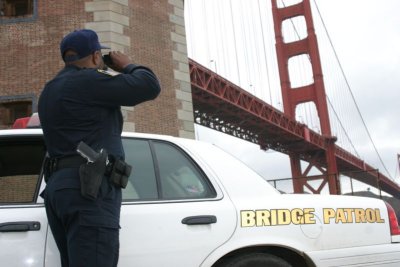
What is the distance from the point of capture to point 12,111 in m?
11.6

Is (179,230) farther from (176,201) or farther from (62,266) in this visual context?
(62,266)

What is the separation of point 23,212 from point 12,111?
9755 millimetres

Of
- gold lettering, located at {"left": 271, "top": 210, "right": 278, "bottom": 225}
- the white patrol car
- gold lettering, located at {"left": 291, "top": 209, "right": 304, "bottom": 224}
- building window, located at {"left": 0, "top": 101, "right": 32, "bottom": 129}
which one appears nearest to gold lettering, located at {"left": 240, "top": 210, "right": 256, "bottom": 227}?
the white patrol car

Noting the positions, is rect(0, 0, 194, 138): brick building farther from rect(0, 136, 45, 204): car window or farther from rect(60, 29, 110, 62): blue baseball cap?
rect(60, 29, 110, 62): blue baseball cap

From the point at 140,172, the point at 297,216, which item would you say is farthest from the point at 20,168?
the point at 297,216

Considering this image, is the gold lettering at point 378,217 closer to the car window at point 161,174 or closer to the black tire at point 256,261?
the black tire at point 256,261

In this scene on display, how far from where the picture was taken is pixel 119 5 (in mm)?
12055

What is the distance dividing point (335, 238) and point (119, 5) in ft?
33.2

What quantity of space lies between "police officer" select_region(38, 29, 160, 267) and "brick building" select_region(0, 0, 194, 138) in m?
→ 9.18

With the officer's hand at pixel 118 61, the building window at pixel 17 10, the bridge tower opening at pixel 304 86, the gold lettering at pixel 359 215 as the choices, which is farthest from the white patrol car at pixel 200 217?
the bridge tower opening at pixel 304 86

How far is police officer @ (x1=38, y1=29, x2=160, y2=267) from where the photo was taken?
2.03 meters

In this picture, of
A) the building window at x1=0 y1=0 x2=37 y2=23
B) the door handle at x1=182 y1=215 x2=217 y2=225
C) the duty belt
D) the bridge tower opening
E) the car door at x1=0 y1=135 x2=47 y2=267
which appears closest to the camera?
the duty belt

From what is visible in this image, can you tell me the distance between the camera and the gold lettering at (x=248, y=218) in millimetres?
2789

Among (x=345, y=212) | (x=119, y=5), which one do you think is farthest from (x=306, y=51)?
(x=345, y=212)
